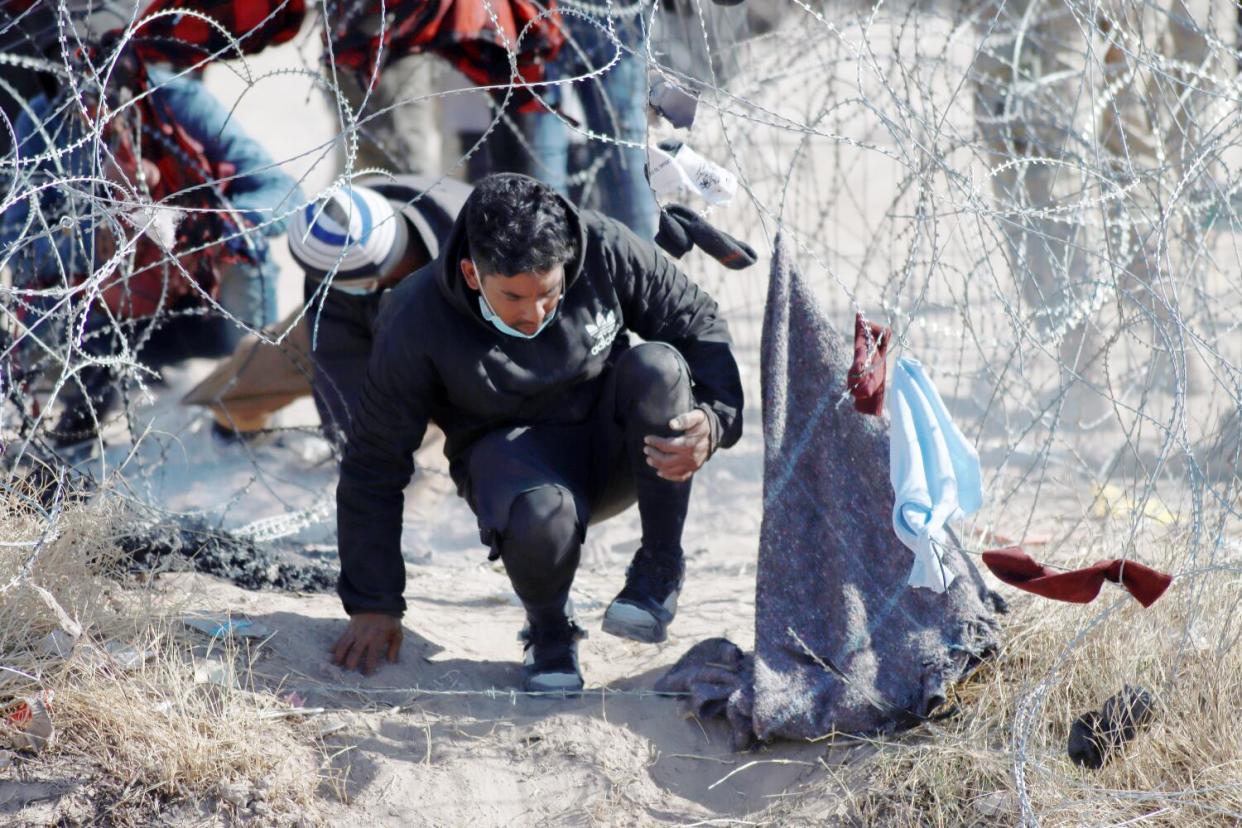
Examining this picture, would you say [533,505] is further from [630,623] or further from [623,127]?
[623,127]

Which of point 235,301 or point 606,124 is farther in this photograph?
point 235,301

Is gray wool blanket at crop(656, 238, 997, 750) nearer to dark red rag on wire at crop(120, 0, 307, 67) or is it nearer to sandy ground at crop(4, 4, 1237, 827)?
sandy ground at crop(4, 4, 1237, 827)

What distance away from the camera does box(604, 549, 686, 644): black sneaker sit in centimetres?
309

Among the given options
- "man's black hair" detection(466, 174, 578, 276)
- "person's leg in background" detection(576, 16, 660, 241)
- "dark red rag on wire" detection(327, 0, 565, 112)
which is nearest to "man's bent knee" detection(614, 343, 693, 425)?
"man's black hair" detection(466, 174, 578, 276)

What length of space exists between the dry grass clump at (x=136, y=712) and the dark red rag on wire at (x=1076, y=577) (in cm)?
142

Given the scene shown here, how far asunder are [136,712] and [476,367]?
38.6 inches

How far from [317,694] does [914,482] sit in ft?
4.52

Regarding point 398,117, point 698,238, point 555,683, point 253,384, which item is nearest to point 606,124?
point 398,117

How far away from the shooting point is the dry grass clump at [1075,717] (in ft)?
8.14

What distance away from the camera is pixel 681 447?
9.61 feet

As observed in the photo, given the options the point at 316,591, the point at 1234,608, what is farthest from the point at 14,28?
the point at 1234,608

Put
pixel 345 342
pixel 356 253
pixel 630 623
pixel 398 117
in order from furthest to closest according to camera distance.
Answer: pixel 398 117 → pixel 345 342 → pixel 356 253 → pixel 630 623

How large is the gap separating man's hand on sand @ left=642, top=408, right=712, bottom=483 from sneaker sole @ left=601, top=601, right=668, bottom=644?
0.34 meters

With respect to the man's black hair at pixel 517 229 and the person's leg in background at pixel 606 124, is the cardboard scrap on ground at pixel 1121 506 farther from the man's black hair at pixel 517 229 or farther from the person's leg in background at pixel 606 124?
the person's leg in background at pixel 606 124
